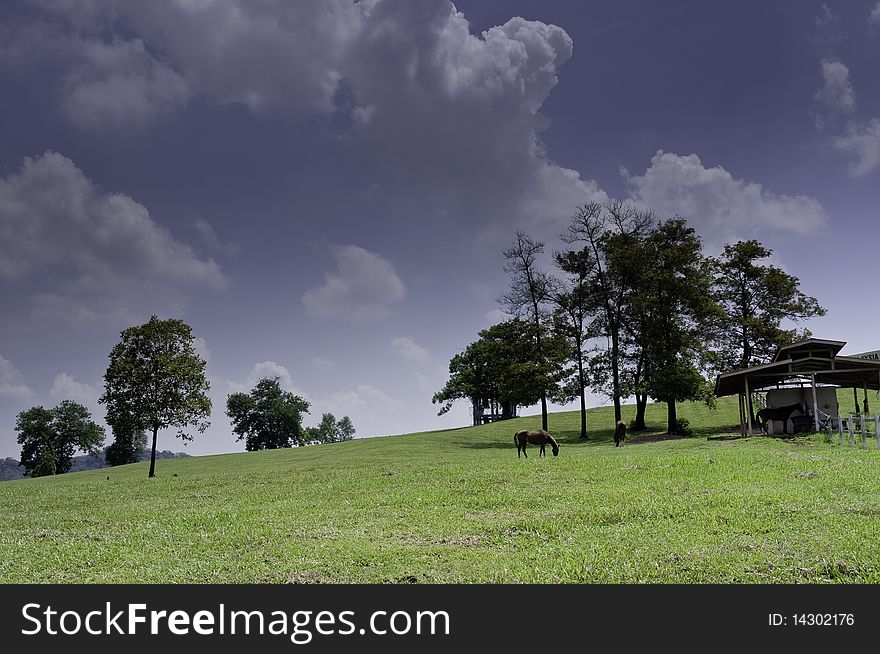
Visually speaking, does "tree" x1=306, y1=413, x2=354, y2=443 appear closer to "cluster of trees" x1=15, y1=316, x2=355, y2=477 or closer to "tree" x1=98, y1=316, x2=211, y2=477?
"cluster of trees" x1=15, y1=316, x2=355, y2=477

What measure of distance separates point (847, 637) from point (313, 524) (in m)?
10.1

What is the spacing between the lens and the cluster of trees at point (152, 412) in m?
40.9

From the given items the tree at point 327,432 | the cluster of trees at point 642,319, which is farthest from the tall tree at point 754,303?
the tree at point 327,432

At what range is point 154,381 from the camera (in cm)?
4128

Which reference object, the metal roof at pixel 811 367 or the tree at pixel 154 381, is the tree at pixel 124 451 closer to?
the tree at pixel 154 381

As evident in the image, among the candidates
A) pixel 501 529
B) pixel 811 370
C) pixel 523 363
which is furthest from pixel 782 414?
pixel 501 529

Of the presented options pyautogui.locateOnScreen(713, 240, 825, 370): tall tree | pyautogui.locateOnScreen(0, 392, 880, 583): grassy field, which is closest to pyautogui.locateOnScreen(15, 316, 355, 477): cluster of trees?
pyautogui.locateOnScreen(0, 392, 880, 583): grassy field

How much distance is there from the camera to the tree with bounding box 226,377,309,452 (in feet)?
365

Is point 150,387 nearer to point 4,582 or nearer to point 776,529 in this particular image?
point 4,582

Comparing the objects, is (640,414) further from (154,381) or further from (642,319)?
(154,381)

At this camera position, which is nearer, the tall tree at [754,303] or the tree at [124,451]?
the tall tree at [754,303]

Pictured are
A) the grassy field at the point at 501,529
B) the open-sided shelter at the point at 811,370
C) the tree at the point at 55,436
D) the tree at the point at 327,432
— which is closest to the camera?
the grassy field at the point at 501,529

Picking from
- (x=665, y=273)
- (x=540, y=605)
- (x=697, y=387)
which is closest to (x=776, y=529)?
(x=540, y=605)

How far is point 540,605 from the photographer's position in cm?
743
